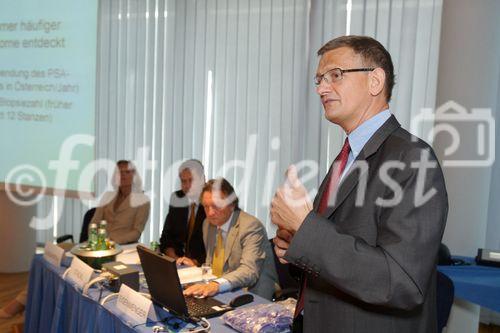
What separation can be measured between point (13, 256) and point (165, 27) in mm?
2875

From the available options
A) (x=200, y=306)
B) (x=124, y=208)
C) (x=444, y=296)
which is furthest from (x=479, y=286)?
(x=124, y=208)

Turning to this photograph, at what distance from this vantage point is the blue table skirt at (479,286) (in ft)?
9.10

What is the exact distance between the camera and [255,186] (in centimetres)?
475

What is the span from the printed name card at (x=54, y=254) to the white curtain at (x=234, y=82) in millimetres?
2194

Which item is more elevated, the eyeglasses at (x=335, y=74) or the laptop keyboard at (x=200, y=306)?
the eyeglasses at (x=335, y=74)

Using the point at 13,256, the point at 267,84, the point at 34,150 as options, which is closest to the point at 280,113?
the point at 267,84

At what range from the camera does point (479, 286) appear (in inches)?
110

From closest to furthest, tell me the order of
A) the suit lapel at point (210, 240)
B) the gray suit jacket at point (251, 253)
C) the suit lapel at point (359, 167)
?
the suit lapel at point (359, 167), the gray suit jacket at point (251, 253), the suit lapel at point (210, 240)

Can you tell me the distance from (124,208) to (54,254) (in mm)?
1149

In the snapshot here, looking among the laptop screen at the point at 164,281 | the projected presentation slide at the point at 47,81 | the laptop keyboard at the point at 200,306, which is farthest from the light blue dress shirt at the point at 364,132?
the projected presentation slide at the point at 47,81

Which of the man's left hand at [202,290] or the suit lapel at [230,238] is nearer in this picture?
the man's left hand at [202,290]

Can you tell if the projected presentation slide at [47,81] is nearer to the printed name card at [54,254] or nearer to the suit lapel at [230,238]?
the printed name card at [54,254]

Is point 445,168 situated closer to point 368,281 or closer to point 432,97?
point 432,97

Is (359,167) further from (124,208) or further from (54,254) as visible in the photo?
(124,208)
